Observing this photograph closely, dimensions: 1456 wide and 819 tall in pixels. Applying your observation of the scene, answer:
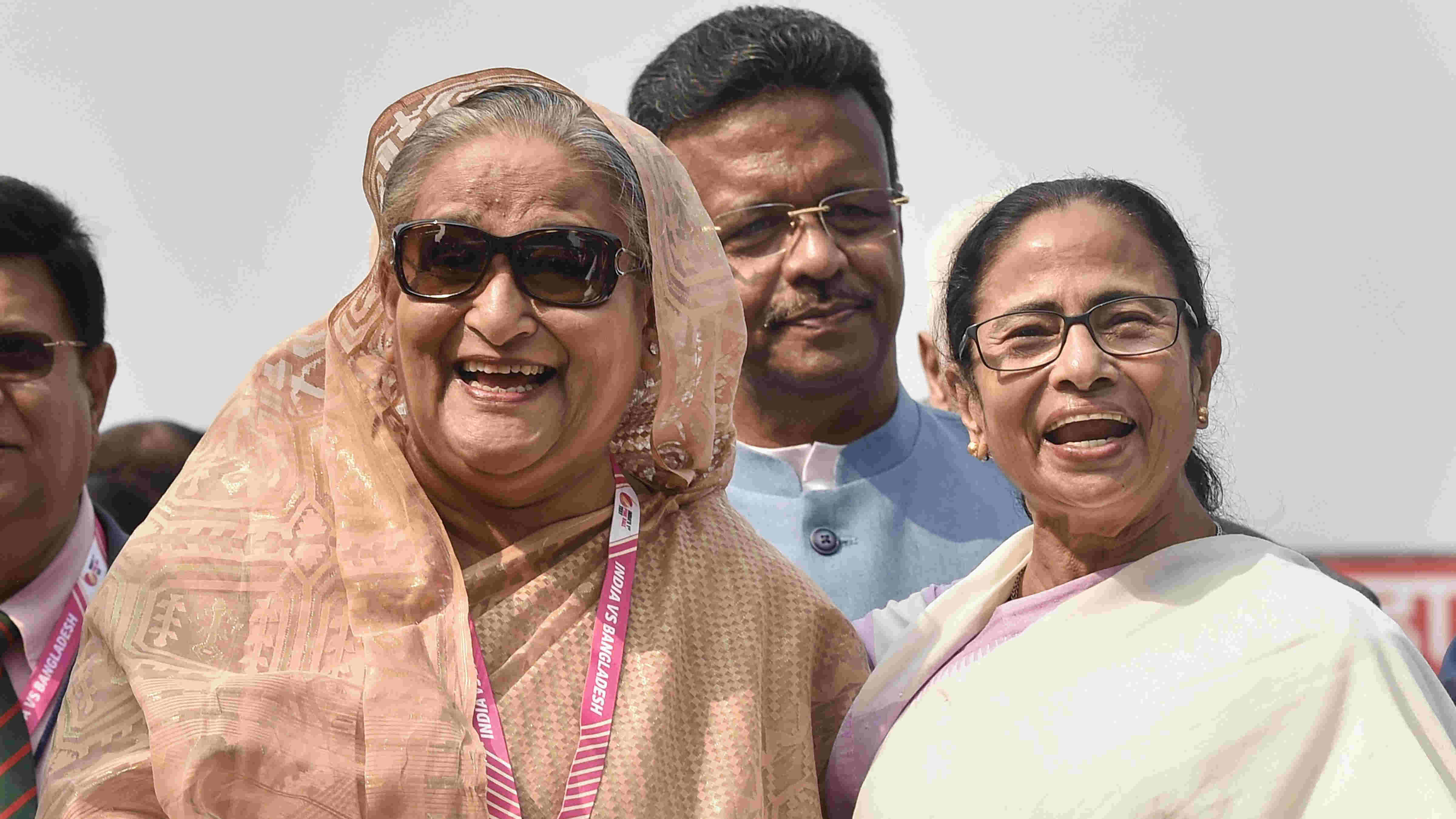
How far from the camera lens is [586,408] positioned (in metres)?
2.93

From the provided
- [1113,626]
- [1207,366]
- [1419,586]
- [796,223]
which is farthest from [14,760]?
[1419,586]

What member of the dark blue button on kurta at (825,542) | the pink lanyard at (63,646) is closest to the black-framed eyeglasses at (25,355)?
the pink lanyard at (63,646)

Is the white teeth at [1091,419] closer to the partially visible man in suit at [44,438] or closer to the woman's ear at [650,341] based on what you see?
the woman's ear at [650,341]

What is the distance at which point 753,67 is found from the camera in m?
4.37

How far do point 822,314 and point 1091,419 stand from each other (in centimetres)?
136

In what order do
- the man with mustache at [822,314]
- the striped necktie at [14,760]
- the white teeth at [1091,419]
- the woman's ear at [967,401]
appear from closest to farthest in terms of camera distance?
1. the white teeth at [1091,419]
2. the striped necktie at [14,760]
3. the woman's ear at [967,401]
4. the man with mustache at [822,314]

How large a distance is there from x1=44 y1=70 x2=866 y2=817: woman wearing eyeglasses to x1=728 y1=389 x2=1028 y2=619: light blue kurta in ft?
2.70

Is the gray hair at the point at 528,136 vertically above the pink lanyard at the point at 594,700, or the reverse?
the gray hair at the point at 528,136

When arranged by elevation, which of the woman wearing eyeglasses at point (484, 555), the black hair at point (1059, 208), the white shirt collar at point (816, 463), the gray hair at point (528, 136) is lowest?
the white shirt collar at point (816, 463)

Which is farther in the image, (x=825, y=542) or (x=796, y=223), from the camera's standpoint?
(x=796, y=223)

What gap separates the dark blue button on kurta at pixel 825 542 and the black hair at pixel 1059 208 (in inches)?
37.2

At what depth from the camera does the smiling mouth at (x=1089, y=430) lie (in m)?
2.97

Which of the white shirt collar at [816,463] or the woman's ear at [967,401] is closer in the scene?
the woman's ear at [967,401]

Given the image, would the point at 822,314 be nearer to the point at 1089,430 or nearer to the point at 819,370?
the point at 819,370
